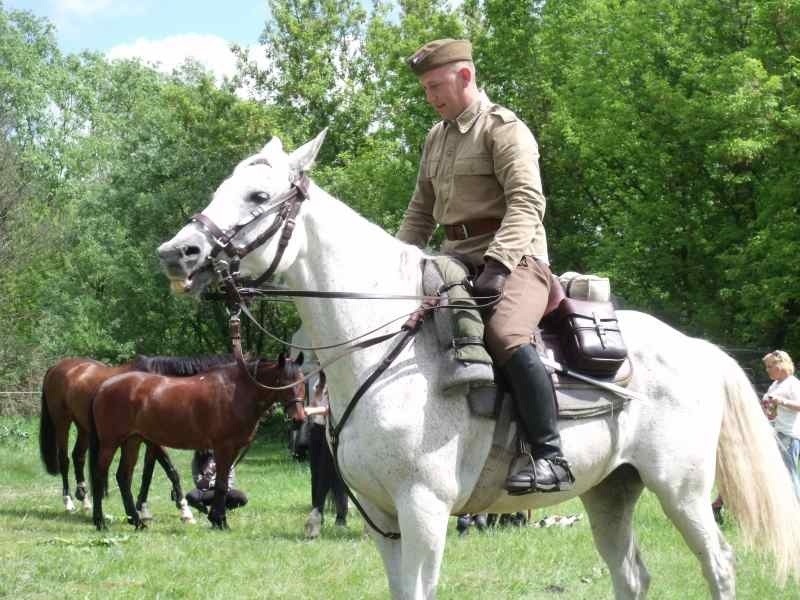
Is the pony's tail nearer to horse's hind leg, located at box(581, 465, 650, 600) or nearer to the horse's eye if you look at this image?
horse's hind leg, located at box(581, 465, 650, 600)

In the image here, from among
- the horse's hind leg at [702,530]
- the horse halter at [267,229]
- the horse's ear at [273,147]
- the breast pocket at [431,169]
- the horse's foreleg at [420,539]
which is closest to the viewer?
the horse halter at [267,229]

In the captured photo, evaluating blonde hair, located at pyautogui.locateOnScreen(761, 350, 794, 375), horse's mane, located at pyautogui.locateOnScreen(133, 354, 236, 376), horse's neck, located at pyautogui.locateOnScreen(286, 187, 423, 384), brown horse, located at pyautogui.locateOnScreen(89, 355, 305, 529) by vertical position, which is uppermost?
horse's neck, located at pyautogui.locateOnScreen(286, 187, 423, 384)

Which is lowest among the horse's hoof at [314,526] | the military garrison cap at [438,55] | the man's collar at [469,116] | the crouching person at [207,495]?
the crouching person at [207,495]

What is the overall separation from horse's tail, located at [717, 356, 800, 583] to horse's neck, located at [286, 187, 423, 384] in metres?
2.16

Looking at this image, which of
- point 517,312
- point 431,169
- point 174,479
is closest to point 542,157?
point 174,479

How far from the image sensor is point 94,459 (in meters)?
13.1

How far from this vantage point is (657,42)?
918 inches

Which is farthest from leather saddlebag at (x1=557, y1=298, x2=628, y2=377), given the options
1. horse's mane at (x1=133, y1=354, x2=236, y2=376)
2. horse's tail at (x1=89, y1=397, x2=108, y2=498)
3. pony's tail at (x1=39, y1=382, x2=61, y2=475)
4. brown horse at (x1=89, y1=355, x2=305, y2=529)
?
pony's tail at (x1=39, y1=382, x2=61, y2=475)

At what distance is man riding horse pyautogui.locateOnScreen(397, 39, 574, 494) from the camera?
4699 millimetres

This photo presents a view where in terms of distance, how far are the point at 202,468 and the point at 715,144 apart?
12.7 m

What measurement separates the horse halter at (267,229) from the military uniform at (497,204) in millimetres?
831

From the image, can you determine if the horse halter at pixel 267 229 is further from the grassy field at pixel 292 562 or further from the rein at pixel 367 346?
the grassy field at pixel 292 562

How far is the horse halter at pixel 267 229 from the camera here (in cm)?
Answer: 430

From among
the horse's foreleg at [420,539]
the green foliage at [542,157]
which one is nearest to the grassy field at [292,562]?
the horse's foreleg at [420,539]
